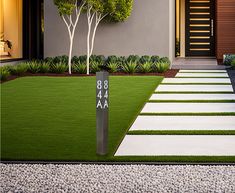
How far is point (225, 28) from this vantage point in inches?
1147

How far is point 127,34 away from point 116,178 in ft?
56.9

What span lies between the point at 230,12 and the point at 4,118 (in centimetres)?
1989

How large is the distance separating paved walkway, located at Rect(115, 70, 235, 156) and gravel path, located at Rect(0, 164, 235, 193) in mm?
949

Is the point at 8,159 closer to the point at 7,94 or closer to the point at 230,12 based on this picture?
the point at 7,94

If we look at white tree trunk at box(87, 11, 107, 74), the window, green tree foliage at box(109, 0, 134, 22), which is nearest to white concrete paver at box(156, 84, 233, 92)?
white tree trunk at box(87, 11, 107, 74)

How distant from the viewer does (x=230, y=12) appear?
29094 millimetres

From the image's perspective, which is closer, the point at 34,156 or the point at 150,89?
the point at 34,156

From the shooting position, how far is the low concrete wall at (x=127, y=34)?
2325cm

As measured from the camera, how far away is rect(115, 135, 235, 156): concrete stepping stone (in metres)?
7.64

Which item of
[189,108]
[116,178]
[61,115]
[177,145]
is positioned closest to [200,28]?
[189,108]

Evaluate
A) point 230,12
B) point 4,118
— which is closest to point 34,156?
point 4,118

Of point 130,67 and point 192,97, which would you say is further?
point 130,67

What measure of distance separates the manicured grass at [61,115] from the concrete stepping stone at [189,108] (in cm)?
26

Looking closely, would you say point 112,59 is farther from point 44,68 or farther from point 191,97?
point 191,97
